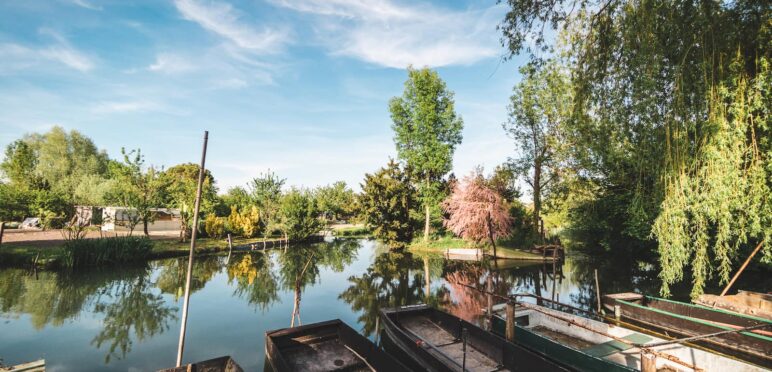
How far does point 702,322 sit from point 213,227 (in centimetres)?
3669

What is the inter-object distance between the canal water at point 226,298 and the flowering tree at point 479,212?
4.15 m

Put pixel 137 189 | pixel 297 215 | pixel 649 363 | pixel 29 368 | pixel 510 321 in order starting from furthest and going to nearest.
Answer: pixel 297 215 < pixel 137 189 < pixel 510 321 < pixel 29 368 < pixel 649 363

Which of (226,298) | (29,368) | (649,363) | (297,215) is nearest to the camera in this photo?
(649,363)

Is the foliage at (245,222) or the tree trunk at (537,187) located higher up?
the tree trunk at (537,187)

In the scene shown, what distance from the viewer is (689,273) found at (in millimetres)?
20062

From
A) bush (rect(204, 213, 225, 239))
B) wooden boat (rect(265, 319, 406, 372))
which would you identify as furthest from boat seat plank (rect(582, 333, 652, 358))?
bush (rect(204, 213, 225, 239))

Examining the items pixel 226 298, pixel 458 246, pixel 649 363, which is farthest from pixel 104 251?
pixel 458 246

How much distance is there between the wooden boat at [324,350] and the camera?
7.17 m

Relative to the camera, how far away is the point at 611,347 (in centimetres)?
851

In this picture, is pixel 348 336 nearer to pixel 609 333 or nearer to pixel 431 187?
pixel 609 333

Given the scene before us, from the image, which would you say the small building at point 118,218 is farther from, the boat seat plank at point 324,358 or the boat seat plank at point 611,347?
the boat seat plank at point 611,347

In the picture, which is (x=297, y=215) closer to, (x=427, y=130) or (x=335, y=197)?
(x=427, y=130)

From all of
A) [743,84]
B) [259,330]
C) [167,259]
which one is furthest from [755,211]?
[167,259]

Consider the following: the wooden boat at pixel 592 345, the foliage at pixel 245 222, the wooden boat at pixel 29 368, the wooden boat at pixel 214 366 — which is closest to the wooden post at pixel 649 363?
the wooden boat at pixel 592 345
